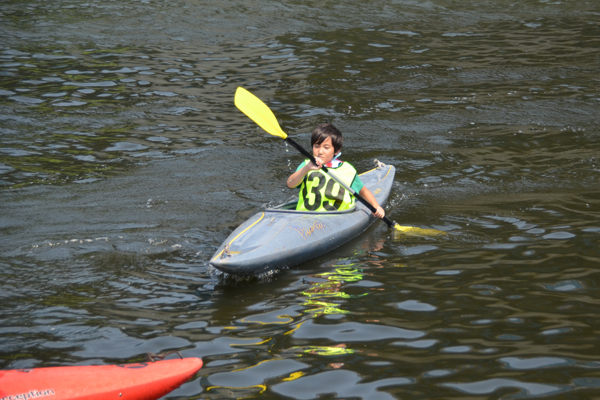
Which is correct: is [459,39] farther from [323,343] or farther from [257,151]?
[323,343]

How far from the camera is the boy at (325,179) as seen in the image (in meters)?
5.88

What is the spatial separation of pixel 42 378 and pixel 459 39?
44.4ft

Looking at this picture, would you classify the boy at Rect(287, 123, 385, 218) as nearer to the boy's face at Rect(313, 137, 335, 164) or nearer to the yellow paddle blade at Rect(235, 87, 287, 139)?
the boy's face at Rect(313, 137, 335, 164)

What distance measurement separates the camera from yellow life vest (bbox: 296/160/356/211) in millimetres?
6031

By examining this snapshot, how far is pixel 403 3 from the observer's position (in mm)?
18094

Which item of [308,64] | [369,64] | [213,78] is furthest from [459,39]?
[213,78]

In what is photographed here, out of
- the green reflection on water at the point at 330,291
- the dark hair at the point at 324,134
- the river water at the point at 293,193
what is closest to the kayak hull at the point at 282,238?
the river water at the point at 293,193

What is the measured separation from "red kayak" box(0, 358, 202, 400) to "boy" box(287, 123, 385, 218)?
2.72 meters

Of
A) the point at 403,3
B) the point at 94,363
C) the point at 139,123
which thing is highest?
the point at 403,3

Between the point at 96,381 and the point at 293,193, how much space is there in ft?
14.5

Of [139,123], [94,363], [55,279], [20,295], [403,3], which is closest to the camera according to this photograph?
[94,363]

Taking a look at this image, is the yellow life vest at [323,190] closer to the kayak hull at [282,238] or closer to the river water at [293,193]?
the kayak hull at [282,238]

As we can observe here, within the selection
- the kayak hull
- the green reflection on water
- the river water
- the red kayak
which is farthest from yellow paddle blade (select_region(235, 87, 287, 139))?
the red kayak

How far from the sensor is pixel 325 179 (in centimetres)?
604
